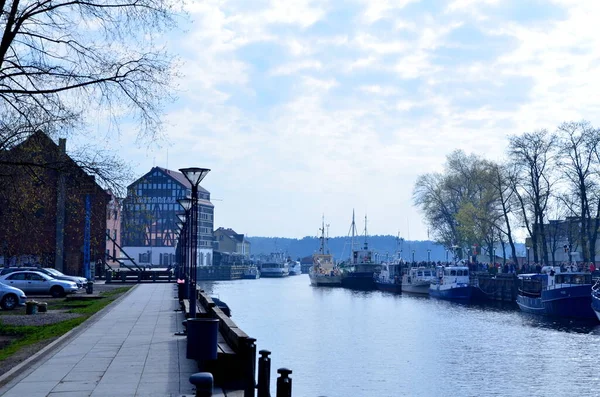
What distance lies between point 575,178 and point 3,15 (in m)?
54.9

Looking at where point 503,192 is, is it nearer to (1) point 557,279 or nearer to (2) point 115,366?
(1) point 557,279

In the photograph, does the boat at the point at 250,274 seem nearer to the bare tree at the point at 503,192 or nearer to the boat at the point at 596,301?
the bare tree at the point at 503,192

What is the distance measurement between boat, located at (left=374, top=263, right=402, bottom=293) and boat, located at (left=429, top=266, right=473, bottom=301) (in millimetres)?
10547

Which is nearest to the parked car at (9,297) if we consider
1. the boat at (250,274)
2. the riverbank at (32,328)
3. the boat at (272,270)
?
the riverbank at (32,328)

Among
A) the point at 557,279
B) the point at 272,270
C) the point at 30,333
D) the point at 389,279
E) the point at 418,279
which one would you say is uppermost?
the point at 272,270

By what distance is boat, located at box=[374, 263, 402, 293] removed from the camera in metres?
93.7

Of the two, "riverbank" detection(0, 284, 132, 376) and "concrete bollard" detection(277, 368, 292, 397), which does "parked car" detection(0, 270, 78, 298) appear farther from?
"concrete bollard" detection(277, 368, 292, 397)

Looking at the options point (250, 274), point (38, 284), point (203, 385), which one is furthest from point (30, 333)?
point (250, 274)

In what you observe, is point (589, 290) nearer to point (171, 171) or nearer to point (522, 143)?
point (522, 143)

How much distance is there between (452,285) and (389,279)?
938 inches

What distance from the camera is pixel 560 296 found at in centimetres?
5222

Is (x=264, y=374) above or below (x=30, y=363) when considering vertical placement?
above

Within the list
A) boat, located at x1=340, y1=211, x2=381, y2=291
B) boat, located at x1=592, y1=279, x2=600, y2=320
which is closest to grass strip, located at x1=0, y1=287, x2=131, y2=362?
boat, located at x1=592, y1=279, x2=600, y2=320

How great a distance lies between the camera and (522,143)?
66.2m
